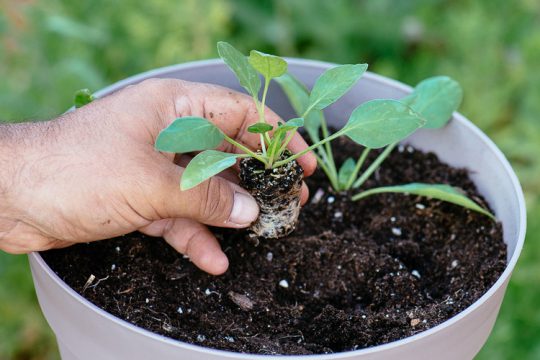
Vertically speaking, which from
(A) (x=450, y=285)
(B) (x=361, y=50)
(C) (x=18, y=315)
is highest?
(A) (x=450, y=285)

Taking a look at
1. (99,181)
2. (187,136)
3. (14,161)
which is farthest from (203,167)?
(14,161)

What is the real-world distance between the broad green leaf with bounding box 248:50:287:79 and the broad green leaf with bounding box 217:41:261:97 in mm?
35

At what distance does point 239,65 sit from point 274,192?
6.1 inches

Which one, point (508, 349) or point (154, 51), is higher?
point (154, 51)

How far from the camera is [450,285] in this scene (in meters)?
0.87

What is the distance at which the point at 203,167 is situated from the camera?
0.69m

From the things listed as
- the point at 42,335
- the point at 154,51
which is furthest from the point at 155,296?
the point at 154,51

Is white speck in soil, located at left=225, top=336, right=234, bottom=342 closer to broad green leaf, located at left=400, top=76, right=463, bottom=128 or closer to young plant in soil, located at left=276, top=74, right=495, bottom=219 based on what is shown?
young plant in soil, located at left=276, top=74, right=495, bottom=219

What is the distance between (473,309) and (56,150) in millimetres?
496

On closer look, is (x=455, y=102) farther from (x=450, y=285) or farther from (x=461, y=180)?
(x=450, y=285)

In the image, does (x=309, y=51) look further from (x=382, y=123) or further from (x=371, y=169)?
(x=382, y=123)

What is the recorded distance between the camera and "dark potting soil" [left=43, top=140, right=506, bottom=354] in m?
0.79

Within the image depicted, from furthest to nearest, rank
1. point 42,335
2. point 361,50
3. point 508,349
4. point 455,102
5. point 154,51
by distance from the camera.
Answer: point 361,50
point 154,51
point 42,335
point 508,349
point 455,102

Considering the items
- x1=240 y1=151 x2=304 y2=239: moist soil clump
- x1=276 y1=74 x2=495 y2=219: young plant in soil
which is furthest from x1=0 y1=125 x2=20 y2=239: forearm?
x1=276 y1=74 x2=495 y2=219: young plant in soil
